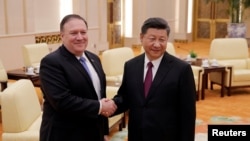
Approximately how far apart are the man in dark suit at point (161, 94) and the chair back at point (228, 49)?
554cm

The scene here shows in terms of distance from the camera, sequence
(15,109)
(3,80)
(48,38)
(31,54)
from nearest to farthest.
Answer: (15,109) → (3,80) → (31,54) → (48,38)

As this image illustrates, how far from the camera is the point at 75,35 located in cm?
240

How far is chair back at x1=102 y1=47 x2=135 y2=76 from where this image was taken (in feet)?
22.2

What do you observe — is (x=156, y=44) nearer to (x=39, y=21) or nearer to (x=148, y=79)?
(x=148, y=79)

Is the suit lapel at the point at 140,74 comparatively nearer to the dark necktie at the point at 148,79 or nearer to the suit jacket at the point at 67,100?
the dark necktie at the point at 148,79

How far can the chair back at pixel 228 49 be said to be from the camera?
25.4 ft

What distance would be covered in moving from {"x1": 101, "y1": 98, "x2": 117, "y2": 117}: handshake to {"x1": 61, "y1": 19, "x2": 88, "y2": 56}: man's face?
36 centimetres

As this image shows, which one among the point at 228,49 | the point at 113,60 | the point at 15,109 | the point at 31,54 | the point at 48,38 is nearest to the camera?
the point at 15,109

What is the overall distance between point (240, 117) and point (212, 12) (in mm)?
10591

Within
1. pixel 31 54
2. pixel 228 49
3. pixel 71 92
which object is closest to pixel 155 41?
pixel 71 92

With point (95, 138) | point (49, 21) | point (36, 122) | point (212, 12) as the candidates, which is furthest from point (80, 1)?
point (95, 138)

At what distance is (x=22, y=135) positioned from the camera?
12.0 ft

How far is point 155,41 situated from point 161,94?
0.32 meters

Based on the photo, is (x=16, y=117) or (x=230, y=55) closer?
(x=16, y=117)
